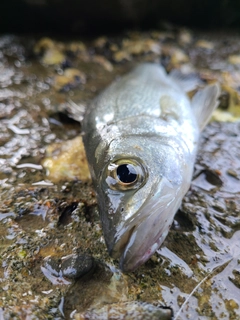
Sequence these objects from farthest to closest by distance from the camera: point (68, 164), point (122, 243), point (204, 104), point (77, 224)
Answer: point (204, 104), point (68, 164), point (77, 224), point (122, 243)

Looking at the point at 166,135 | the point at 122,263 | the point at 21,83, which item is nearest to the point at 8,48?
the point at 21,83

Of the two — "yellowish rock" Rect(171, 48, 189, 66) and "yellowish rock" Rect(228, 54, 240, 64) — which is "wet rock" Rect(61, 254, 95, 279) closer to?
"yellowish rock" Rect(171, 48, 189, 66)

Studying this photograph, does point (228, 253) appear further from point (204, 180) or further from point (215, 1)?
point (215, 1)

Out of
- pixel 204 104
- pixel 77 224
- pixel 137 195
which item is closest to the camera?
pixel 137 195

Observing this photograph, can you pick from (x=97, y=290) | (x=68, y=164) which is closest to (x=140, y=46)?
(x=68, y=164)

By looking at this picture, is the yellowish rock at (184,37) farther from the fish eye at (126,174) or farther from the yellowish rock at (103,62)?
the fish eye at (126,174)

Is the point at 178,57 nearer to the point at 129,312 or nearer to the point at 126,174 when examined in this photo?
the point at 126,174

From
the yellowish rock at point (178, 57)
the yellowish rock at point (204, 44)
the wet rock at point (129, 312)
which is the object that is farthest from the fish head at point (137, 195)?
the yellowish rock at point (204, 44)
